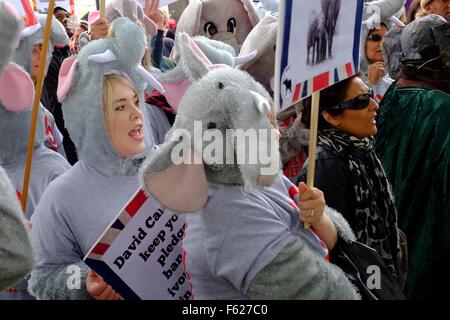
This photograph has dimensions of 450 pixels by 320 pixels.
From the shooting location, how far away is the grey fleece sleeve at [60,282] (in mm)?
2012

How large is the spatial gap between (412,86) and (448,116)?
0.89 ft

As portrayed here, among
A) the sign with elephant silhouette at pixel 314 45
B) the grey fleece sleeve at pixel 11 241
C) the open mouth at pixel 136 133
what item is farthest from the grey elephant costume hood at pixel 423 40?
the grey fleece sleeve at pixel 11 241

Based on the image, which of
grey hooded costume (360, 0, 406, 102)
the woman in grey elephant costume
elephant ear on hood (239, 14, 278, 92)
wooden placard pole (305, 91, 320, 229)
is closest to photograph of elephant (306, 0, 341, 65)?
wooden placard pole (305, 91, 320, 229)

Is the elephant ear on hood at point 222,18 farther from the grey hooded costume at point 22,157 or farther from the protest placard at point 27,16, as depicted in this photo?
the grey hooded costume at point 22,157

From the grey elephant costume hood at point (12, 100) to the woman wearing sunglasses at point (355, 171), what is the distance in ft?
3.59

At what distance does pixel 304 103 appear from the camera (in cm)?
276

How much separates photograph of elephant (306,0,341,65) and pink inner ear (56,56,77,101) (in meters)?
0.85

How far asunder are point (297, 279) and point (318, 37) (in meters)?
0.74

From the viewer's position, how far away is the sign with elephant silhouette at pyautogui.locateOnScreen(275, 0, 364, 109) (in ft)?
5.84

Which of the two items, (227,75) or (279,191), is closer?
(227,75)

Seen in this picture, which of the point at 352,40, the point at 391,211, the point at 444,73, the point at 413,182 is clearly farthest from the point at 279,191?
the point at 444,73

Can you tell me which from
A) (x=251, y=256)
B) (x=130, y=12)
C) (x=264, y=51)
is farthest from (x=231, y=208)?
(x=130, y=12)

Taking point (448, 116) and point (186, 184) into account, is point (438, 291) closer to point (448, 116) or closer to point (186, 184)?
point (448, 116)

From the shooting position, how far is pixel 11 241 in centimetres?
136
